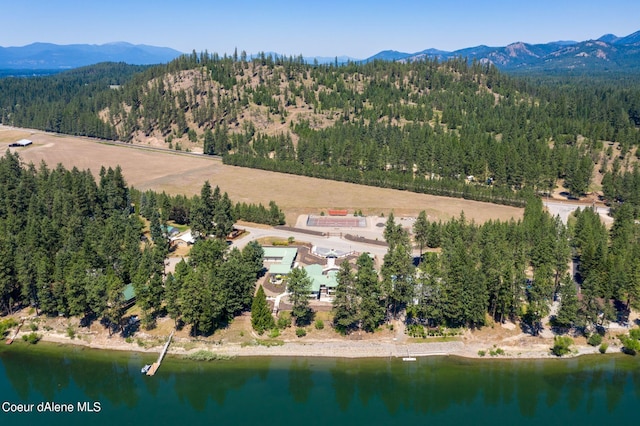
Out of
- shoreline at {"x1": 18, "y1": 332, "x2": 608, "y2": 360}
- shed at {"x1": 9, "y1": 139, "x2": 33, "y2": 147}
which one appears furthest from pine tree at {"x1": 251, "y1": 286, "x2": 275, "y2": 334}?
shed at {"x1": 9, "y1": 139, "x2": 33, "y2": 147}

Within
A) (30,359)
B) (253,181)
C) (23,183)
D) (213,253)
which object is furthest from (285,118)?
(30,359)

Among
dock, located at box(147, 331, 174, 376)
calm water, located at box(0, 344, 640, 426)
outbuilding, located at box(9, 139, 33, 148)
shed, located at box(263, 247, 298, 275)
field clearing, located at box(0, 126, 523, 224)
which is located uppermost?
outbuilding, located at box(9, 139, 33, 148)

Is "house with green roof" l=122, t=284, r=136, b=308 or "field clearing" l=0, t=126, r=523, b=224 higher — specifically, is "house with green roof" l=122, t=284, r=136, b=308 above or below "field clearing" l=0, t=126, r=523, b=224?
below

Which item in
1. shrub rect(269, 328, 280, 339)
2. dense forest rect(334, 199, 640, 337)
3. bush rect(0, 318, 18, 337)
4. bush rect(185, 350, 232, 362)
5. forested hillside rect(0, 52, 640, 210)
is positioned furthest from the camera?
forested hillside rect(0, 52, 640, 210)

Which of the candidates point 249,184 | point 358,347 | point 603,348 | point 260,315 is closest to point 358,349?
point 358,347

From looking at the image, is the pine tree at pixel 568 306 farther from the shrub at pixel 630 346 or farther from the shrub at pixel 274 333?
the shrub at pixel 274 333

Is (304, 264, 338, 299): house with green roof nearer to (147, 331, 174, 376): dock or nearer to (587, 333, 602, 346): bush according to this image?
(147, 331, 174, 376): dock

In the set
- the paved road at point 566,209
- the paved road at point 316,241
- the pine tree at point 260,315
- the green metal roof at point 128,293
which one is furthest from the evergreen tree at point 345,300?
the paved road at point 566,209
